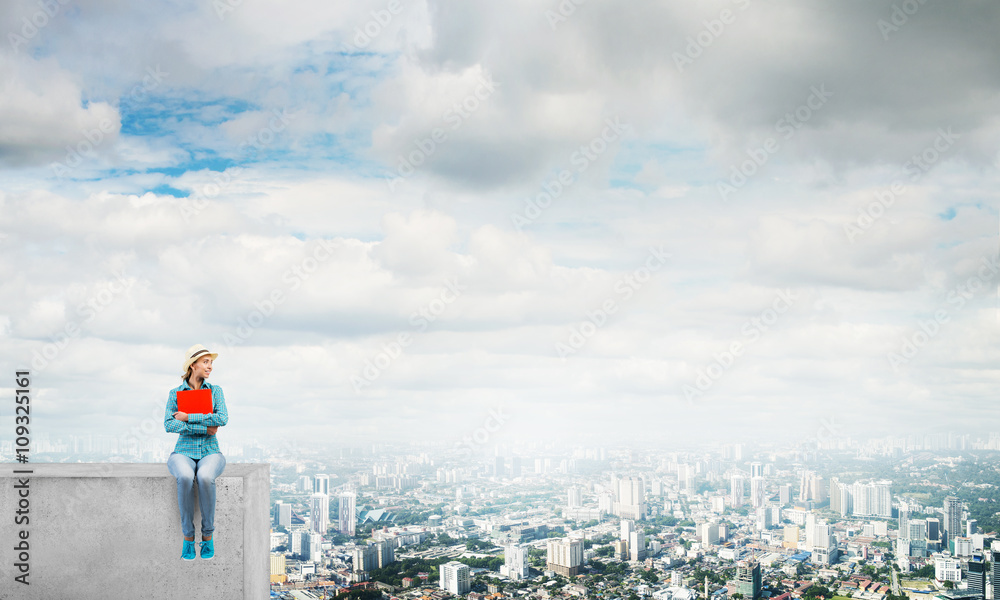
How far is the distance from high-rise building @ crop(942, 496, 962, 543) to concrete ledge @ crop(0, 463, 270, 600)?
11.3 metres

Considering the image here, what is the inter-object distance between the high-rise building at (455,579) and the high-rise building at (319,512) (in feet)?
5.47

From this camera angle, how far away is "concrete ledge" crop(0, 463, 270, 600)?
3.45 m

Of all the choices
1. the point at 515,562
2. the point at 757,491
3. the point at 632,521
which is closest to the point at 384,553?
the point at 515,562

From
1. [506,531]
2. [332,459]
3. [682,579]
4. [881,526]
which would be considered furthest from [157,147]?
[881,526]

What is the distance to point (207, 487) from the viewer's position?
333 cm

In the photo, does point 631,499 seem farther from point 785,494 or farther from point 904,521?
point 904,521

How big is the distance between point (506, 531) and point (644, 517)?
385cm

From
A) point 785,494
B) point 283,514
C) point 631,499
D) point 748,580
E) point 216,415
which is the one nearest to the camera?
point 216,415

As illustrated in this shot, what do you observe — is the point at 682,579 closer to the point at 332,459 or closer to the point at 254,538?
the point at 332,459

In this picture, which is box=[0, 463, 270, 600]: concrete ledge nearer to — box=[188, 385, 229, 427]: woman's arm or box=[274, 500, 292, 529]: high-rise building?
box=[188, 385, 229, 427]: woman's arm

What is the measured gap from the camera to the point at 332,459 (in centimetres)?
1216

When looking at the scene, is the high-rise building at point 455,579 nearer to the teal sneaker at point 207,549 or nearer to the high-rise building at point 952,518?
the teal sneaker at point 207,549

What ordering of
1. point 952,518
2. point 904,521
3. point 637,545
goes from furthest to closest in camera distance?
point 904,521 < point 952,518 < point 637,545

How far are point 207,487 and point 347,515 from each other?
564cm
